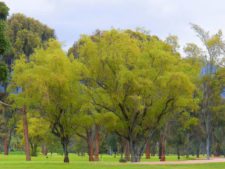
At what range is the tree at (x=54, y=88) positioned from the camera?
44906mm

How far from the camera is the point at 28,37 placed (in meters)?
64.1

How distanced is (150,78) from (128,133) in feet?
20.3

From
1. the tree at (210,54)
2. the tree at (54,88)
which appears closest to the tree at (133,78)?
the tree at (54,88)

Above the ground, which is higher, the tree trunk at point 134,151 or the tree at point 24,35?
the tree at point 24,35

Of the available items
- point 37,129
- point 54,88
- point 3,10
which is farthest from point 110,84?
point 37,129

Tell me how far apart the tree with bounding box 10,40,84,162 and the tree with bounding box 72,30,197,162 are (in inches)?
67.3

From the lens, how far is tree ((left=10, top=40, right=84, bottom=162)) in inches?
1768

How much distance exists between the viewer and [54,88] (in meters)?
45.8

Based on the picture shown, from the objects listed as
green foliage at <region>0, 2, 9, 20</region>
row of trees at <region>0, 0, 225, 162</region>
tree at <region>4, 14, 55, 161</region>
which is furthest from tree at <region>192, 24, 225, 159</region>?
green foliage at <region>0, 2, 9, 20</region>

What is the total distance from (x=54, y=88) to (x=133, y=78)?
771 centimetres

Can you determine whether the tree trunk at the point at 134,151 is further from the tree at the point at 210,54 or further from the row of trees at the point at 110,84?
the tree at the point at 210,54

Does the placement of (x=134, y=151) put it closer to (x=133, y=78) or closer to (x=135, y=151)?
(x=135, y=151)

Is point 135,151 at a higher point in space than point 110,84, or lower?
lower

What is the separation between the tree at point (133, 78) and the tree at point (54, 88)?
5.61 feet
